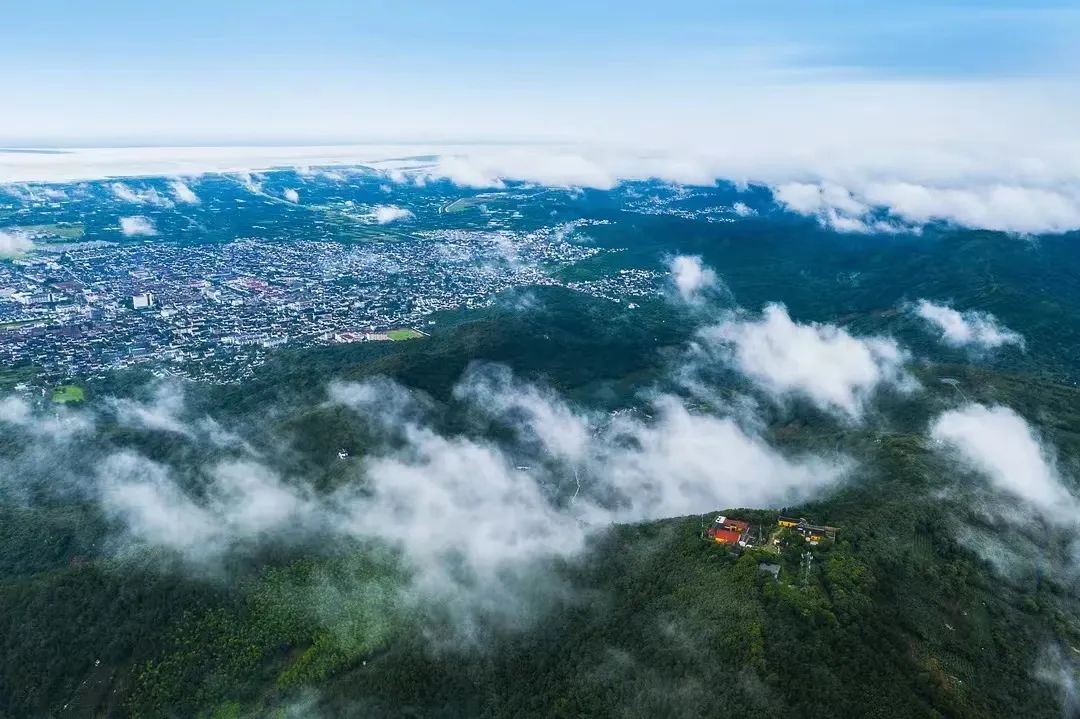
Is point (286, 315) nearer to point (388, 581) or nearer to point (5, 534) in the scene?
point (5, 534)

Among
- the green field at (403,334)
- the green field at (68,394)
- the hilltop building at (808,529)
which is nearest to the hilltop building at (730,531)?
the hilltop building at (808,529)

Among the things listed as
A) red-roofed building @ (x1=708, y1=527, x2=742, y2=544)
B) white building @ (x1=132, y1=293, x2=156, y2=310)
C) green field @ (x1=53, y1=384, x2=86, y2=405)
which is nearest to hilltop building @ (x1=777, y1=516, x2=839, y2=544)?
red-roofed building @ (x1=708, y1=527, x2=742, y2=544)

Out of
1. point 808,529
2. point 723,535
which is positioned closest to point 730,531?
point 723,535

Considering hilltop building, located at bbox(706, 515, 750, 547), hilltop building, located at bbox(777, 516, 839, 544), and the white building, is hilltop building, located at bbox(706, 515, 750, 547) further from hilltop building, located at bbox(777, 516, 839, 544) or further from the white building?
the white building

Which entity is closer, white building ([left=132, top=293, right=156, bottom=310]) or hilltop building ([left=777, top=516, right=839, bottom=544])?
hilltop building ([left=777, top=516, right=839, bottom=544])

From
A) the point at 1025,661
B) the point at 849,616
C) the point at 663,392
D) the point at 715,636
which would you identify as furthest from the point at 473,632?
the point at 663,392
